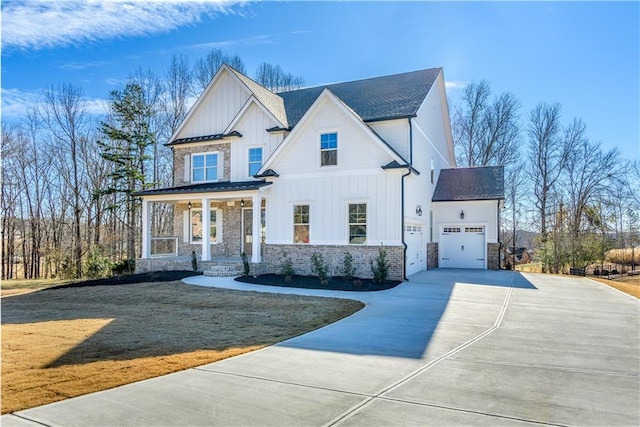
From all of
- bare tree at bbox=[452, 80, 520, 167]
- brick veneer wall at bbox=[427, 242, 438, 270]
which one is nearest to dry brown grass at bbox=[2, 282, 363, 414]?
brick veneer wall at bbox=[427, 242, 438, 270]

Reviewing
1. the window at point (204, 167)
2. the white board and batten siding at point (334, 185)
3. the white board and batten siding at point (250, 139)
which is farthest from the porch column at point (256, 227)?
the window at point (204, 167)

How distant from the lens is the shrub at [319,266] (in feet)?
50.8

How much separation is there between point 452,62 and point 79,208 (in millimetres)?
27462

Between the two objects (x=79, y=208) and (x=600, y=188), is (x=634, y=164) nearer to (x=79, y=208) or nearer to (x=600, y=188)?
(x=600, y=188)

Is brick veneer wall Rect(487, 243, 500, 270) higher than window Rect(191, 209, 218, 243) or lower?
lower

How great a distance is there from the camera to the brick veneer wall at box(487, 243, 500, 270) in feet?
65.5

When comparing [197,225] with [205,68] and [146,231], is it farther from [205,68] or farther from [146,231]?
[205,68]

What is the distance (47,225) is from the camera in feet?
104

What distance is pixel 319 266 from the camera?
15.6m

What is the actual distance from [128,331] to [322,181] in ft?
32.5

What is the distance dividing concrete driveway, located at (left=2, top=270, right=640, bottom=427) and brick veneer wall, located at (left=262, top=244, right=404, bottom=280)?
5.46 m

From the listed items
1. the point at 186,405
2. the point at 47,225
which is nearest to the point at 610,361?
the point at 186,405

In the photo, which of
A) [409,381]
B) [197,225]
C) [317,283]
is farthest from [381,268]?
[197,225]

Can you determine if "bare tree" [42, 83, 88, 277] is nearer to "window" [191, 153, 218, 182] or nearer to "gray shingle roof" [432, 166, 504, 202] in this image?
"window" [191, 153, 218, 182]
